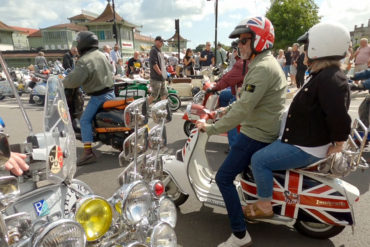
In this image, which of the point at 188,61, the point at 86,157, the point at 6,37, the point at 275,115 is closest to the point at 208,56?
the point at 188,61

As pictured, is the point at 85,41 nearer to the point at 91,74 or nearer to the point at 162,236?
the point at 91,74

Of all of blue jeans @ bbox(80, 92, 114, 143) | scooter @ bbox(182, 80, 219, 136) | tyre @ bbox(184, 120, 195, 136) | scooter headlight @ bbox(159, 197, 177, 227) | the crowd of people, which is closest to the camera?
scooter headlight @ bbox(159, 197, 177, 227)

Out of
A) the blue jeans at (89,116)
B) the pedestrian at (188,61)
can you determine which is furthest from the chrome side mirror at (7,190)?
the pedestrian at (188,61)

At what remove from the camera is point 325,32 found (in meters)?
1.96

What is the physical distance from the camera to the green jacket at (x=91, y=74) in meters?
3.98

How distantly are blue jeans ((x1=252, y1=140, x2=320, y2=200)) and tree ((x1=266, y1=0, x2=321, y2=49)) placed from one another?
40892 millimetres

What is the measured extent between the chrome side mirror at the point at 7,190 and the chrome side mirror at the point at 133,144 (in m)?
0.67

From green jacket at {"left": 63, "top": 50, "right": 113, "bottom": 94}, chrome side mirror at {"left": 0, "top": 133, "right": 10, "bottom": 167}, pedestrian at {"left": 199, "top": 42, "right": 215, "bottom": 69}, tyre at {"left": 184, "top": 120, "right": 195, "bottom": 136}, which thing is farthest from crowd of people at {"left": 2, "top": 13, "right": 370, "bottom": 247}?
pedestrian at {"left": 199, "top": 42, "right": 215, "bottom": 69}

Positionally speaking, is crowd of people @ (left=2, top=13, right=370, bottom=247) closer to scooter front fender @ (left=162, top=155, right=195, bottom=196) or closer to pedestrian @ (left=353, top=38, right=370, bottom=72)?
scooter front fender @ (left=162, top=155, right=195, bottom=196)

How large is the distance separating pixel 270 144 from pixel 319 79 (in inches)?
24.5

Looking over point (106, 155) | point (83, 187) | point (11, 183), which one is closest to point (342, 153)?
point (83, 187)

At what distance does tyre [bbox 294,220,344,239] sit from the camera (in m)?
2.35

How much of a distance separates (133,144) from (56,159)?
16.8 inches

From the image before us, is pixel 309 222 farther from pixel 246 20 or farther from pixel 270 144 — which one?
pixel 246 20
